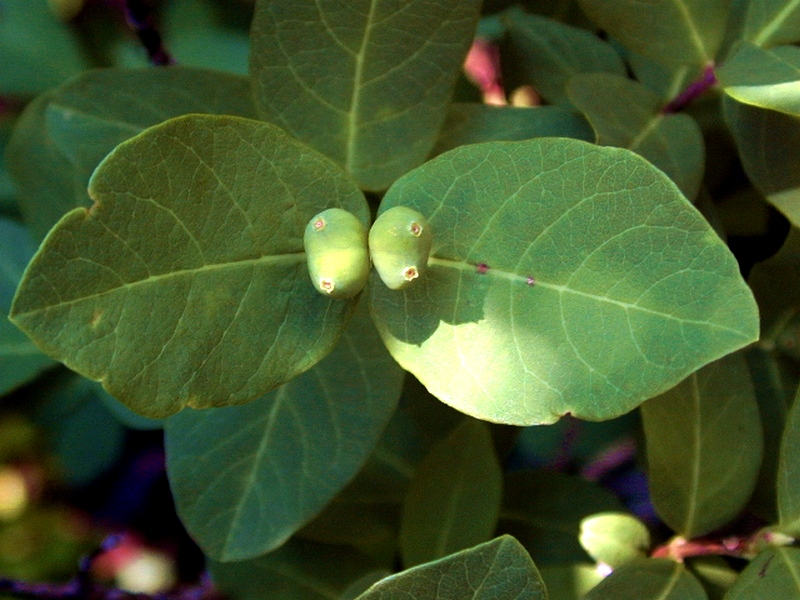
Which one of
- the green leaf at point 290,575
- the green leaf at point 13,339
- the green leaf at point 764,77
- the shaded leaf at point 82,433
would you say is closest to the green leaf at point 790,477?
the green leaf at point 764,77

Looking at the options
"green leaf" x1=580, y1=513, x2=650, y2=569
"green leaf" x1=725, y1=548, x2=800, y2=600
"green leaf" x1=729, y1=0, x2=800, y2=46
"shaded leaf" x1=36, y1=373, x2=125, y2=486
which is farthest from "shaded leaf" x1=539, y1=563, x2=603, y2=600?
"shaded leaf" x1=36, y1=373, x2=125, y2=486

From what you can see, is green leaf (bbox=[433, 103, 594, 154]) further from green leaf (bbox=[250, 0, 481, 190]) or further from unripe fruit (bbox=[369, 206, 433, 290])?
unripe fruit (bbox=[369, 206, 433, 290])

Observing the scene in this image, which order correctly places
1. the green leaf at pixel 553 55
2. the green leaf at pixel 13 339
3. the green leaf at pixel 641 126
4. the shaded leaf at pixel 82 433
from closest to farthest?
the green leaf at pixel 641 126, the green leaf at pixel 553 55, the green leaf at pixel 13 339, the shaded leaf at pixel 82 433

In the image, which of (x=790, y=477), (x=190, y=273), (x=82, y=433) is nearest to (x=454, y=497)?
(x=790, y=477)

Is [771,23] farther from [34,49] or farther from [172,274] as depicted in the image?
A: [34,49]

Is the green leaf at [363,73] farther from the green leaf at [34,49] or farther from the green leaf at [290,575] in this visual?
the green leaf at [34,49]
